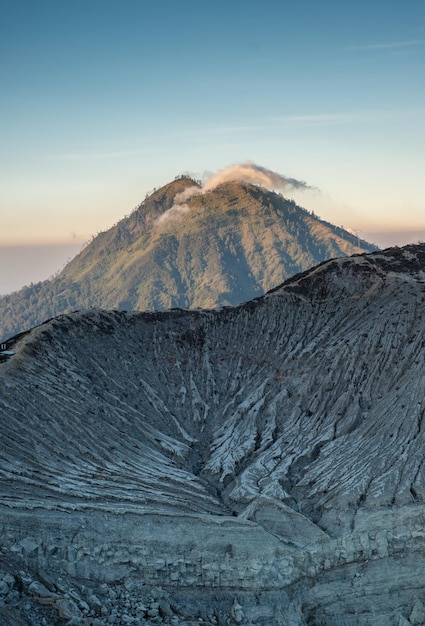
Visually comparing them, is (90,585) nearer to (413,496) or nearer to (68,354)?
(413,496)

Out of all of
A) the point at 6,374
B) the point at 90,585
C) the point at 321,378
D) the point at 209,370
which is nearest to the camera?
the point at 90,585

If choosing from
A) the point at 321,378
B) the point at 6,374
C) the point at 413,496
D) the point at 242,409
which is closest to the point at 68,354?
the point at 6,374

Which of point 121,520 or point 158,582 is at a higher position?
point 121,520

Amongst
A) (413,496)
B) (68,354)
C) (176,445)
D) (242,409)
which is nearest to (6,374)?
(68,354)

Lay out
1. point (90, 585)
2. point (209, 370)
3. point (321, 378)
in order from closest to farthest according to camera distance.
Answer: point (90, 585) → point (321, 378) → point (209, 370)

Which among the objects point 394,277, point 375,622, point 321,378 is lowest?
point 375,622

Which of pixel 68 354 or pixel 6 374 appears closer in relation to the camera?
pixel 6 374
